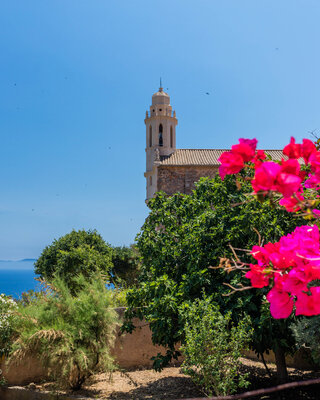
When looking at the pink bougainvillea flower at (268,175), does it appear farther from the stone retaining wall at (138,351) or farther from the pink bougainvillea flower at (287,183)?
the stone retaining wall at (138,351)

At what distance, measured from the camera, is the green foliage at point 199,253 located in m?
7.04

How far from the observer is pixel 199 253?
7531 mm

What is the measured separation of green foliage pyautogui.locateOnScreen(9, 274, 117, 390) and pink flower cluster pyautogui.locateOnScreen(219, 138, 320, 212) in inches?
249

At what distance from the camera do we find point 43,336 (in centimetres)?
768

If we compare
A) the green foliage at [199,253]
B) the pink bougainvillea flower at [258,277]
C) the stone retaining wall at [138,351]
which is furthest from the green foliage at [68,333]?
the pink bougainvillea flower at [258,277]

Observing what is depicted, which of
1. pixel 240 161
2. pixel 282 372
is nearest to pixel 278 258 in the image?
pixel 240 161

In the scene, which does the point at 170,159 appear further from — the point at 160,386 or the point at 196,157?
the point at 160,386

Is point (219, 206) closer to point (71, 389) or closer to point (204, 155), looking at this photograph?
point (71, 389)

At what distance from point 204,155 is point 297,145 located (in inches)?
1186

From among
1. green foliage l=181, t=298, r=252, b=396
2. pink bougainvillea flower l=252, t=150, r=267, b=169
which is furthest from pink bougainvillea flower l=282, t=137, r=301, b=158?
green foliage l=181, t=298, r=252, b=396

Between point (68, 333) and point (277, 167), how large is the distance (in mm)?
6888

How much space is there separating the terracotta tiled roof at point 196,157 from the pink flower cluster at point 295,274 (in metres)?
28.0

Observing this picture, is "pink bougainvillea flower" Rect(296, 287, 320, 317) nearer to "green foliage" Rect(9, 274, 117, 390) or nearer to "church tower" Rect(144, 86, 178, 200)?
"green foliage" Rect(9, 274, 117, 390)

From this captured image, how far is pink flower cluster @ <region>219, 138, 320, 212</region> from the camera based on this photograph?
1.81m
